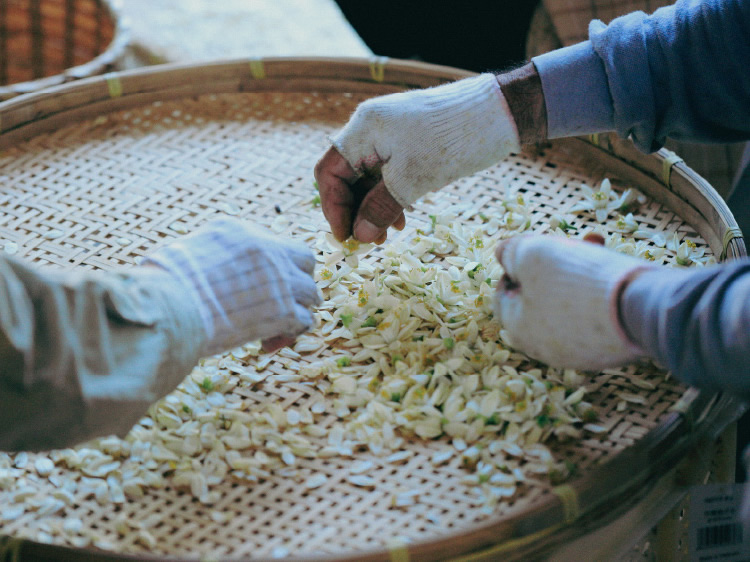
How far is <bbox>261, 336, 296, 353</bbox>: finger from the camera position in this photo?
33.4 inches

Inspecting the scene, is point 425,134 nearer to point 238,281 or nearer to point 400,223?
point 400,223

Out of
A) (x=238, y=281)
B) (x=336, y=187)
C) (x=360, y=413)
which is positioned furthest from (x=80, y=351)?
(x=336, y=187)

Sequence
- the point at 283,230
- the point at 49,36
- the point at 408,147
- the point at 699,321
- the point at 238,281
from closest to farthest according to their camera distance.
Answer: the point at 699,321, the point at 238,281, the point at 408,147, the point at 283,230, the point at 49,36

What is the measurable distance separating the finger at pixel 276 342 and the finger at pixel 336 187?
19 cm

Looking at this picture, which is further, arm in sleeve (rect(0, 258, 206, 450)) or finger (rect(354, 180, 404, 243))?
finger (rect(354, 180, 404, 243))

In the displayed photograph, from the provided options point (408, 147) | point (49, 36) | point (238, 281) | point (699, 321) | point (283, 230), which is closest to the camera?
point (699, 321)

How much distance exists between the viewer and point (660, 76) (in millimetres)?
958

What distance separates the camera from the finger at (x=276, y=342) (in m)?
0.85

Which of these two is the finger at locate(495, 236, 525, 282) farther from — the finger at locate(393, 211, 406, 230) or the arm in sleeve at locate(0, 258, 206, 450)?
the arm in sleeve at locate(0, 258, 206, 450)

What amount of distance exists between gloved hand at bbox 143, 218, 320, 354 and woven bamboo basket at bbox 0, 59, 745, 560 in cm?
10

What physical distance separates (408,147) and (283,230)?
0.74 feet

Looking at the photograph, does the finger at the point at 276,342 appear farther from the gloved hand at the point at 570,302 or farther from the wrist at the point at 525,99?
the wrist at the point at 525,99

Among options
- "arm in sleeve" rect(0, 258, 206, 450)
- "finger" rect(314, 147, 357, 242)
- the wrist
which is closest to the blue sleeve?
the wrist

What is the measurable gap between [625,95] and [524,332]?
0.35 metres
